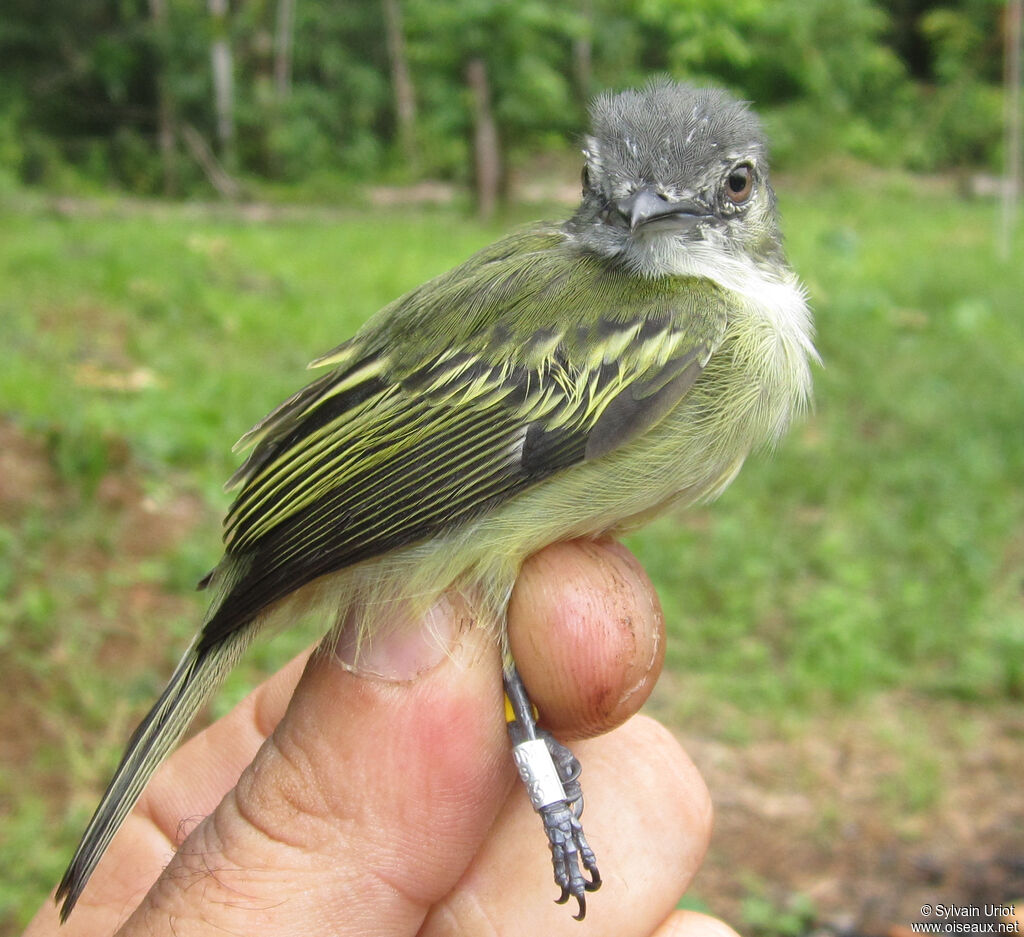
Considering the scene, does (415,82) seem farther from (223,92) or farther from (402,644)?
(402,644)

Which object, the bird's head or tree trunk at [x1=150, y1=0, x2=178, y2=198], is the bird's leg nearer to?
the bird's head

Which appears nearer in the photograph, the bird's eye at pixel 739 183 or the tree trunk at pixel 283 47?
the bird's eye at pixel 739 183

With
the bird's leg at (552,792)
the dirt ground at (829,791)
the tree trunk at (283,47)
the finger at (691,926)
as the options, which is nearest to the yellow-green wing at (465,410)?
the bird's leg at (552,792)

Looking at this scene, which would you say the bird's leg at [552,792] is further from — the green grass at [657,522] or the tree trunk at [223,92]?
the tree trunk at [223,92]

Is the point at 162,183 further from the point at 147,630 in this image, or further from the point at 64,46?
the point at 147,630

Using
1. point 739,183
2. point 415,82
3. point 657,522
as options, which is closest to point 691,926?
point 739,183

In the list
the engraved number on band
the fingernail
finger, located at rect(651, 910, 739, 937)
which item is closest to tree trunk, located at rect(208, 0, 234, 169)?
the fingernail
